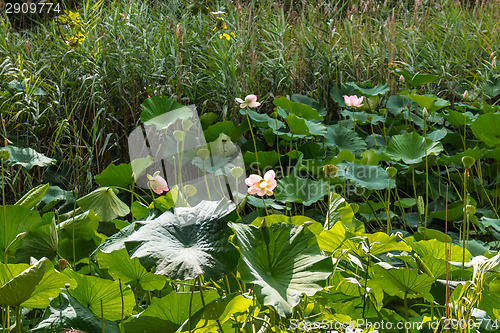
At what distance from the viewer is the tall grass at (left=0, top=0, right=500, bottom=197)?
247 cm

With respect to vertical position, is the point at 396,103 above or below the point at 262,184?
below

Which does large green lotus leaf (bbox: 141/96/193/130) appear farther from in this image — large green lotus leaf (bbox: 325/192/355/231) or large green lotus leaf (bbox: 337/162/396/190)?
large green lotus leaf (bbox: 325/192/355/231)

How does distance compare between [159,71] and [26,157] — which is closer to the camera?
[26,157]

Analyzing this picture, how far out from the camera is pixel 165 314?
3.03 feet

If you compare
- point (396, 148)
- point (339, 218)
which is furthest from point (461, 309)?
point (396, 148)

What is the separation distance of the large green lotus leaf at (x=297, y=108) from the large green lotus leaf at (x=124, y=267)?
4.56ft

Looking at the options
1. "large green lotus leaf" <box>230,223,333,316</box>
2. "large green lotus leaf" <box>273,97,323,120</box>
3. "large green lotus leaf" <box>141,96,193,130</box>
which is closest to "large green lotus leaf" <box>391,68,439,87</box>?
"large green lotus leaf" <box>273,97,323,120</box>

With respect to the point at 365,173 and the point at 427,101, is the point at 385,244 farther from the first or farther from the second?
the point at 427,101

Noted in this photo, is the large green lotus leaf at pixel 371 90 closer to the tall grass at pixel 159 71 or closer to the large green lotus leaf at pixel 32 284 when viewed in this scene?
the tall grass at pixel 159 71

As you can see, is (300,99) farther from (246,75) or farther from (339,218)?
(339,218)

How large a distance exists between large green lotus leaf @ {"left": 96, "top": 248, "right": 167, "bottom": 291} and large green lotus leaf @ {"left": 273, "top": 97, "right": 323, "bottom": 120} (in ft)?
Result: 4.56

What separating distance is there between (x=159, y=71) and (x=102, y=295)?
70.2 inches

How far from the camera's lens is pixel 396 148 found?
2125 millimetres

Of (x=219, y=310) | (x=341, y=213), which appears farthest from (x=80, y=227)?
(x=341, y=213)
